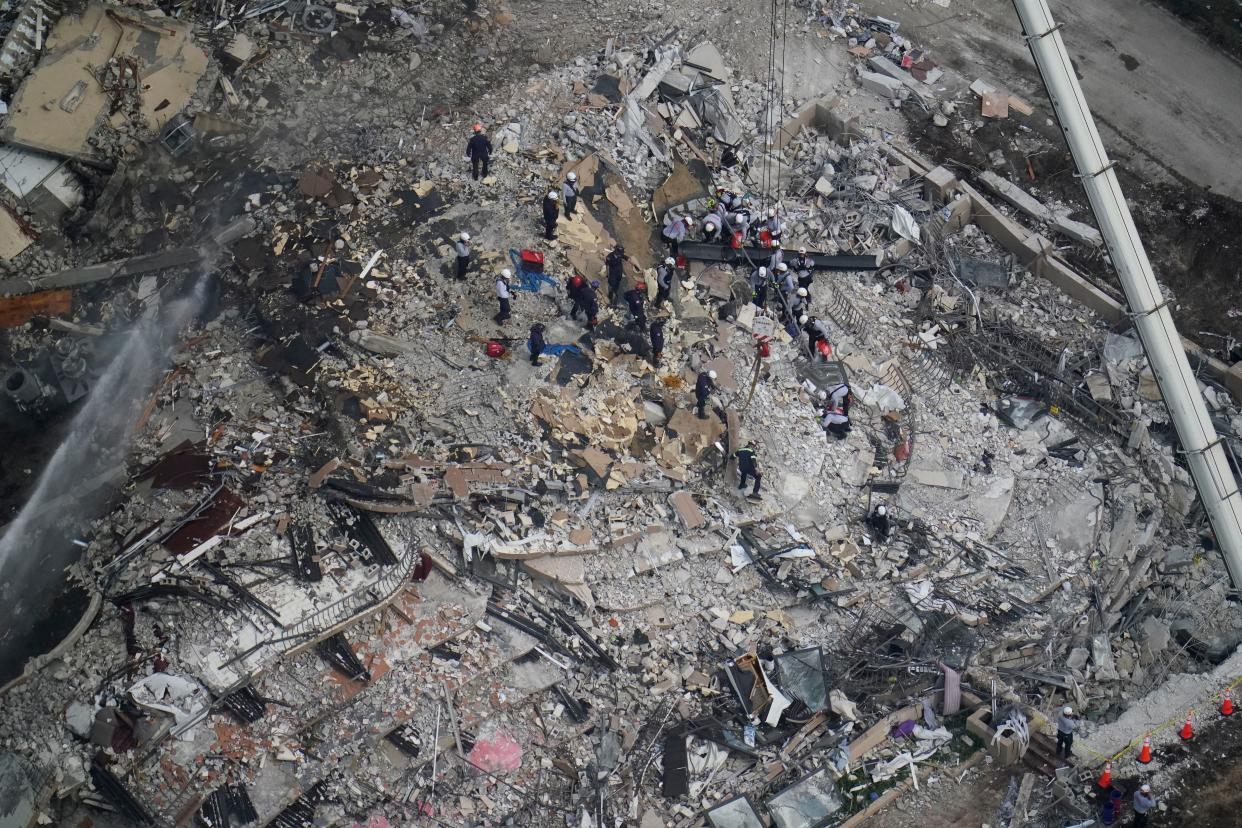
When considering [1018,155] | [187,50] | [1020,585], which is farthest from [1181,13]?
[187,50]

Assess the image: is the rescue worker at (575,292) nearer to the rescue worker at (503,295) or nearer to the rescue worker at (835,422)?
the rescue worker at (503,295)

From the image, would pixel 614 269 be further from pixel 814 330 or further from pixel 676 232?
pixel 814 330

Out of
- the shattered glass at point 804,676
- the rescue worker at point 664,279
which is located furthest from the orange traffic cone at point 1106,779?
the rescue worker at point 664,279

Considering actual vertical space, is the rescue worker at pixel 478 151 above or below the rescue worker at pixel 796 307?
above

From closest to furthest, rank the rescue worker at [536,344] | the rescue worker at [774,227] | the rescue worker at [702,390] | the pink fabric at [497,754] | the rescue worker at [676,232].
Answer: the pink fabric at [497,754] → the rescue worker at [536,344] → the rescue worker at [702,390] → the rescue worker at [676,232] → the rescue worker at [774,227]

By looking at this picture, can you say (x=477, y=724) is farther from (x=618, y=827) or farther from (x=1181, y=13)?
(x=1181, y=13)

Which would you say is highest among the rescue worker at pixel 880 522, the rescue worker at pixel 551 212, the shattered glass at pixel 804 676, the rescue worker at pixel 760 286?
the rescue worker at pixel 551 212

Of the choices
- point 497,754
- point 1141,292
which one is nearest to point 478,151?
point 497,754

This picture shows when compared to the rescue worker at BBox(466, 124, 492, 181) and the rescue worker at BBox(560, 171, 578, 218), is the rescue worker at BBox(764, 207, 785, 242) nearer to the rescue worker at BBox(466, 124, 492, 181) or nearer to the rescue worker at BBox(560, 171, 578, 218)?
the rescue worker at BBox(560, 171, 578, 218)
